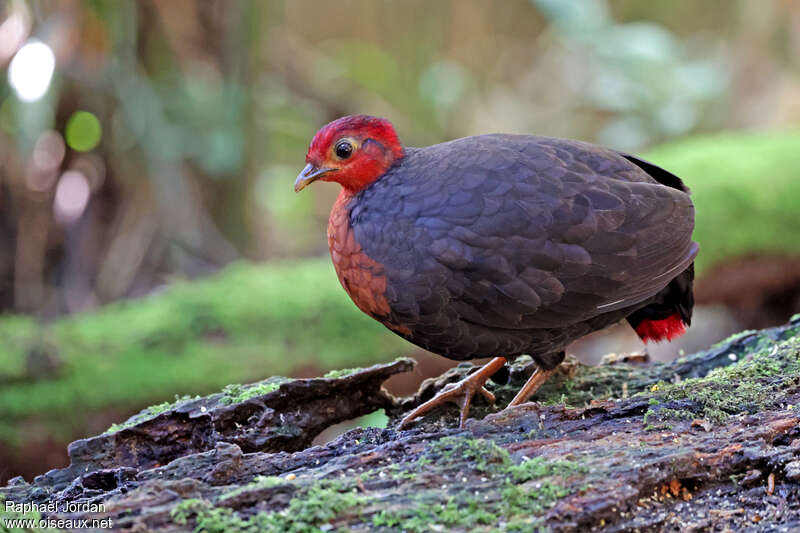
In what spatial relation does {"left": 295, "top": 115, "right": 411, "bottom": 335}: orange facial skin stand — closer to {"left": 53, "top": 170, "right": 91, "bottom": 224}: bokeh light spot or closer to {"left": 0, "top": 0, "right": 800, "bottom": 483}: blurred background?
{"left": 0, "top": 0, "right": 800, "bottom": 483}: blurred background

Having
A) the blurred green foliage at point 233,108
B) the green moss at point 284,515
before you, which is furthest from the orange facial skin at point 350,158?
the blurred green foliage at point 233,108

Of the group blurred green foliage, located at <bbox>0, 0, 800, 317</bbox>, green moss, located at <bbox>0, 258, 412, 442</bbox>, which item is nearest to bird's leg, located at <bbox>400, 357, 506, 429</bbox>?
green moss, located at <bbox>0, 258, 412, 442</bbox>

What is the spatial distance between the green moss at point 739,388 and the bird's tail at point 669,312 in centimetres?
25

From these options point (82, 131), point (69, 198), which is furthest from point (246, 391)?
point (82, 131)

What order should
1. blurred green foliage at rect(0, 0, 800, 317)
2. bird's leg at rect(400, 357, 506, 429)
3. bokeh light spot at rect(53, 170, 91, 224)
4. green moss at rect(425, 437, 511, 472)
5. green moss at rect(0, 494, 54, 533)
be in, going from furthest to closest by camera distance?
bokeh light spot at rect(53, 170, 91, 224) → blurred green foliage at rect(0, 0, 800, 317) → bird's leg at rect(400, 357, 506, 429) → green moss at rect(425, 437, 511, 472) → green moss at rect(0, 494, 54, 533)

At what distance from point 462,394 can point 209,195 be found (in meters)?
4.42

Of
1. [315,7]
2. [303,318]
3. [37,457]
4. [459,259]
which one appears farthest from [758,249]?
[315,7]

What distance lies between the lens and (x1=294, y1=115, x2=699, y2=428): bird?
271 centimetres

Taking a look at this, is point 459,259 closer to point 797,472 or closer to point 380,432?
point 380,432

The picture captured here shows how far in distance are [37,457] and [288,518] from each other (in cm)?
322

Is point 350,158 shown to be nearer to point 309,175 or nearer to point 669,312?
point 309,175

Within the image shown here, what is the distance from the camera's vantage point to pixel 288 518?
196cm

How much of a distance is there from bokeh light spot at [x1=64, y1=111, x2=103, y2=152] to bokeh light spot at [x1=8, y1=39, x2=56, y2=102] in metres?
0.63

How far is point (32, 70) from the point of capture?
220 inches
